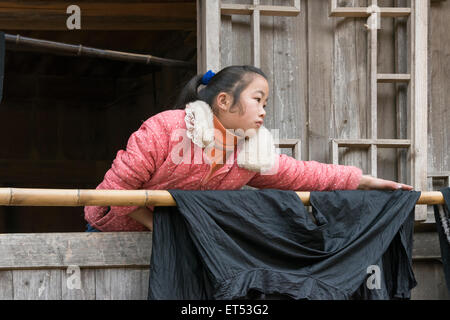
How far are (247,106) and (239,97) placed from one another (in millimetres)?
49

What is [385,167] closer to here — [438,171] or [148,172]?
[438,171]

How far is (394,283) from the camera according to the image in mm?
2773

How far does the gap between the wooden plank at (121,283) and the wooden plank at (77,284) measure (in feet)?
0.09

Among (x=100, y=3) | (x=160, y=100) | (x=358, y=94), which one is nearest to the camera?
Answer: (x=358, y=94)

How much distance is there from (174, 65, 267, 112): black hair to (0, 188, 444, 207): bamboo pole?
51 centimetres

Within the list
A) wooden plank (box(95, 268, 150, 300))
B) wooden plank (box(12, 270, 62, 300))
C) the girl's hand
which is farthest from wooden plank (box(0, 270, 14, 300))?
the girl's hand

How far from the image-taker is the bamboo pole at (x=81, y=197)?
2.35m

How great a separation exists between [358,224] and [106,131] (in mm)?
5396

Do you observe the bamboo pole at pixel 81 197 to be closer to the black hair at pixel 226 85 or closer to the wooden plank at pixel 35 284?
the wooden plank at pixel 35 284

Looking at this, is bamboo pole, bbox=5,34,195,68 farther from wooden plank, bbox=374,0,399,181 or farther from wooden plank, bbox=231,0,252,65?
wooden plank, bbox=374,0,399,181

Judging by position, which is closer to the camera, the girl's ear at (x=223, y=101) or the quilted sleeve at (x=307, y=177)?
the girl's ear at (x=223, y=101)

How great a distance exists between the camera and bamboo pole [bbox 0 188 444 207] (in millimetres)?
2346

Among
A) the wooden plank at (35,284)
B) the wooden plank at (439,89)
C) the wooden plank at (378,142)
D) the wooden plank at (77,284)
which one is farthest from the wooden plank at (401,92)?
the wooden plank at (35,284)
